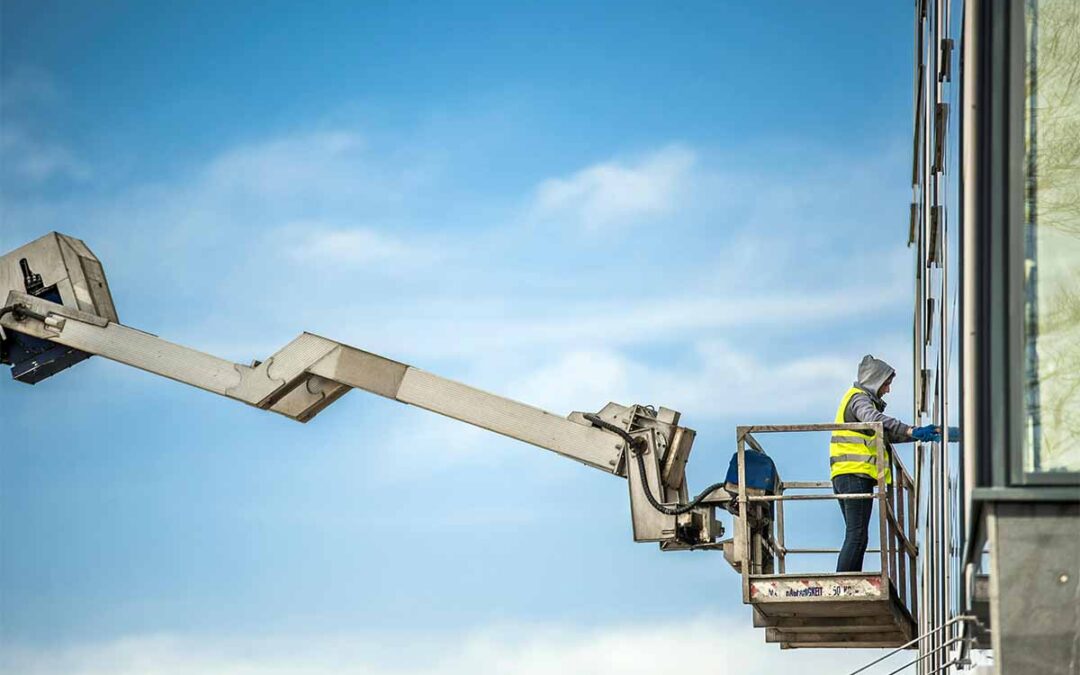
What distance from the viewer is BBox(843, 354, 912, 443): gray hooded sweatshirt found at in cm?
1338

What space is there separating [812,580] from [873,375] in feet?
6.07

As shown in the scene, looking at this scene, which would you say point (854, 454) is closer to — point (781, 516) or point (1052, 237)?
point (781, 516)

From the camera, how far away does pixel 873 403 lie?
537 inches

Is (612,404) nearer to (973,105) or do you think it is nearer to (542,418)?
(542,418)

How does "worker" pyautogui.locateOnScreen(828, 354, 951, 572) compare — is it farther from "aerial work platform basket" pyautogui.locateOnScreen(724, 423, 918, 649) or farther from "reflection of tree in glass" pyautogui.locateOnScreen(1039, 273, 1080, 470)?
"reflection of tree in glass" pyautogui.locateOnScreen(1039, 273, 1080, 470)

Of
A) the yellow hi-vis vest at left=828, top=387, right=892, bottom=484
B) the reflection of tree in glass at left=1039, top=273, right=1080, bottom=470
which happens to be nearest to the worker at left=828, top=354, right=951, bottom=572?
the yellow hi-vis vest at left=828, top=387, right=892, bottom=484

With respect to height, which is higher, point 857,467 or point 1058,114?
point 1058,114

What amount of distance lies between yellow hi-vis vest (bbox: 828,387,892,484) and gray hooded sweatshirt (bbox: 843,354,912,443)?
140 millimetres

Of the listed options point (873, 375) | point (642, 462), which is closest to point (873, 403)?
point (873, 375)

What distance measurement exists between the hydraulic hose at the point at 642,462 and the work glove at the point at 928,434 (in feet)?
5.47

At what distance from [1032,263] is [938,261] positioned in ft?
21.0

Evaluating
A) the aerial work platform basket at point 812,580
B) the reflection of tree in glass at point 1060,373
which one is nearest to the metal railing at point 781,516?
the aerial work platform basket at point 812,580

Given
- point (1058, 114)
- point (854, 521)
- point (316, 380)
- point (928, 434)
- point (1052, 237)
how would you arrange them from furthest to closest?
point (316, 380), point (854, 521), point (928, 434), point (1058, 114), point (1052, 237)

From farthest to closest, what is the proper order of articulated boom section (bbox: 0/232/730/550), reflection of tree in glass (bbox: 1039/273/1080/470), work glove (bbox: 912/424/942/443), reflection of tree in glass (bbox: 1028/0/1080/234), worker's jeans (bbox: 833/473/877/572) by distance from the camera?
articulated boom section (bbox: 0/232/730/550) → worker's jeans (bbox: 833/473/877/572) → work glove (bbox: 912/424/942/443) → reflection of tree in glass (bbox: 1028/0/1080/234) → reflection of tree in glass (bbox: 1039/273/1080/470)
